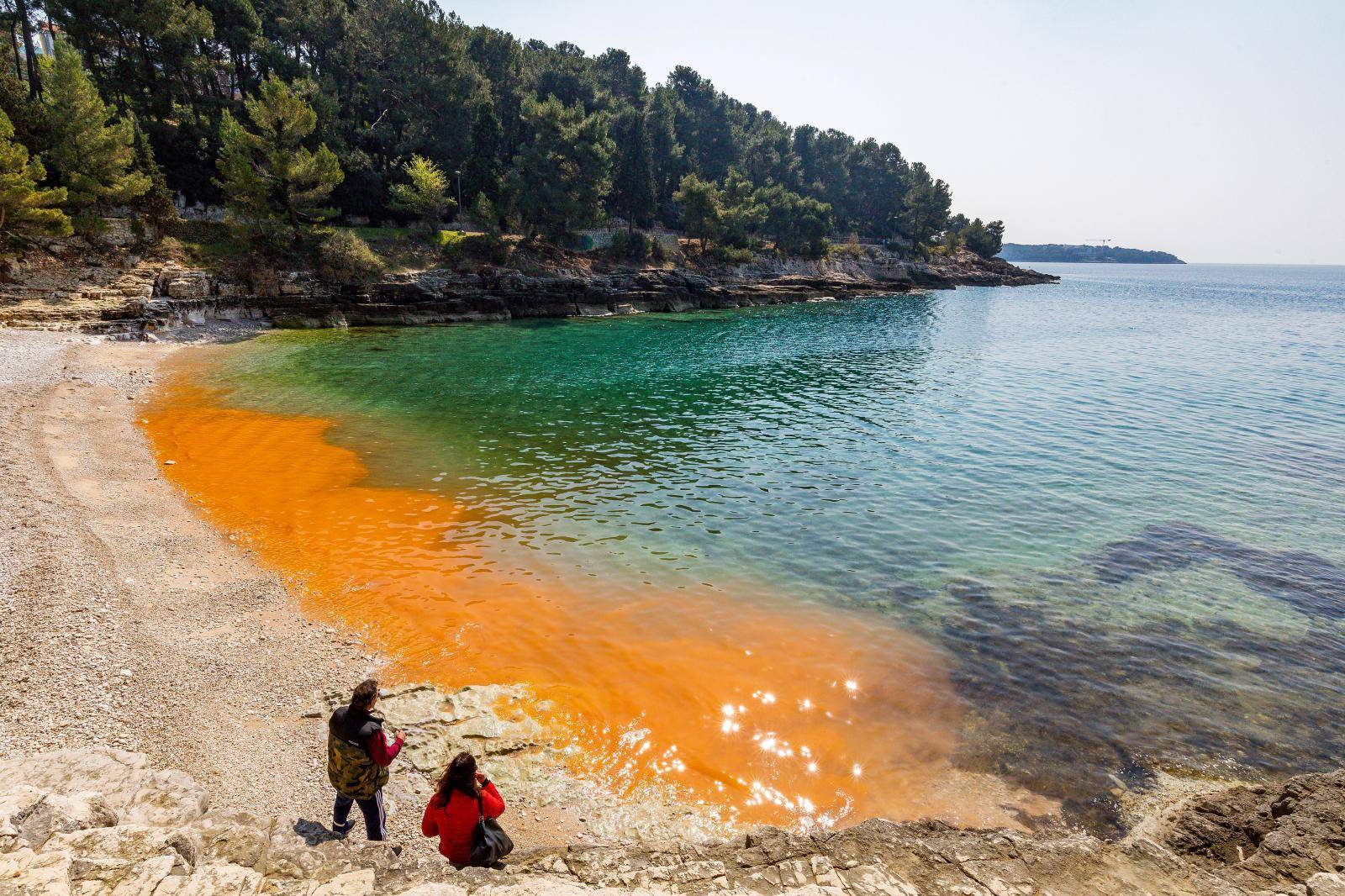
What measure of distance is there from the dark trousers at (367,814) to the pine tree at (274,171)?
2558 inches

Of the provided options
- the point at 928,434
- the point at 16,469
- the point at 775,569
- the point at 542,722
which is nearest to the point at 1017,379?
the point at 928,434

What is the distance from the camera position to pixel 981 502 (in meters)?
21.4

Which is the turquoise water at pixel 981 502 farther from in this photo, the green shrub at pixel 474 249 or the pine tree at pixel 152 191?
the green shrub at pixel 474 249

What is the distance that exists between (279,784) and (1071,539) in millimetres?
20524

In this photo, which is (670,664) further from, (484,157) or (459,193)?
(484,157)

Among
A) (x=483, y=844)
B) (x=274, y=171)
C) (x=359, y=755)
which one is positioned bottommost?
(x=483, y=844)

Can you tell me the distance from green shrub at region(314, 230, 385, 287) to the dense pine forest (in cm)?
280

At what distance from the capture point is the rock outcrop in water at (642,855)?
19.9 ft

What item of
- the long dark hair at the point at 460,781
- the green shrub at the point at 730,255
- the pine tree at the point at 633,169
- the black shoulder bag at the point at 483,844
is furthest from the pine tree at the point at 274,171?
the black shoulder bag at the point at 483,844

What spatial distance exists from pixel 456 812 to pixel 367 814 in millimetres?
1683

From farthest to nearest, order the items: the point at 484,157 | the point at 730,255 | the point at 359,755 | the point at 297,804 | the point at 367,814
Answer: the point at 730,255 < the point at 484,157 < the point at 297,804 < the point at 367,814 < the point at 359,755

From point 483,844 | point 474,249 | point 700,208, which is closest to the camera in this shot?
point 483,844

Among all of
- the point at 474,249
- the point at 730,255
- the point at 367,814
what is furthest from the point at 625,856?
the point at 730,255

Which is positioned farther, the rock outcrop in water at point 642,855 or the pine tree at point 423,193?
the pine tree at point 423,193
